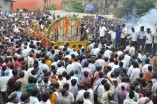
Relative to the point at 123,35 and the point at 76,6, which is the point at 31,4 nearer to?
the point at 76,6

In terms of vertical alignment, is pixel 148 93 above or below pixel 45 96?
below

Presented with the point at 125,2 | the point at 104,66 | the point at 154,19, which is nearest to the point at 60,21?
the point at 104,66

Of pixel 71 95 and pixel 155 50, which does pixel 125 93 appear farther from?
pixel 155 50

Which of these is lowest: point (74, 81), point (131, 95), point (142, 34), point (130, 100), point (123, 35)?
point (130, 100)

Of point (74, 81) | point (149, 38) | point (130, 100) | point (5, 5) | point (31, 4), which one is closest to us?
point (130, 100)

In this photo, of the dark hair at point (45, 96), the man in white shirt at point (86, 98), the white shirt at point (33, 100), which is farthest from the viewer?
the man in white shirt at point (86, 98)

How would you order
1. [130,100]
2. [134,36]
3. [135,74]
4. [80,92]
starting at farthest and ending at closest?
[134,36], [135,74], [80,92], [130,100]

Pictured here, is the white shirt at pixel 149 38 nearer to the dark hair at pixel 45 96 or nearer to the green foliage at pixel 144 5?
the dark hair at pixel 45 96

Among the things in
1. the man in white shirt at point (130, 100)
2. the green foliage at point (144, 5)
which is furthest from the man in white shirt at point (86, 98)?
the green foliage at point (144, 5)

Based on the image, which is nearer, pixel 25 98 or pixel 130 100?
pixel 25 98

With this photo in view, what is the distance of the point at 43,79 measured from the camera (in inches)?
361

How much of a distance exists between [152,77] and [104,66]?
2045 mm

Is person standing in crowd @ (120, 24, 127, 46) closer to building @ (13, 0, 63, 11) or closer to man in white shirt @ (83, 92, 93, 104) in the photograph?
man in white shirt @ (83, 92, 93, 104)

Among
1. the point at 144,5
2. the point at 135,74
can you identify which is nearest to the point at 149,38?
the point at 135,74
